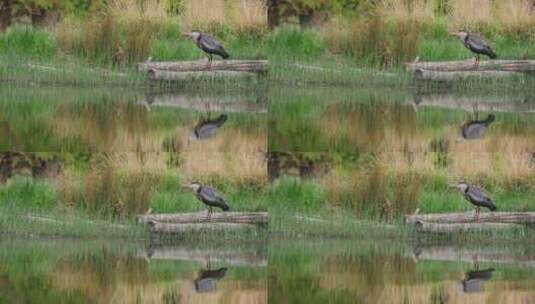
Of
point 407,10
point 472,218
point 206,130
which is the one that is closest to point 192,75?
point 206,130

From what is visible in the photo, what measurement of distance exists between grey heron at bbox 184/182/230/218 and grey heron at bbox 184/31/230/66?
1.93ft

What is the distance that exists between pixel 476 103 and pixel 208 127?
3.95 feet

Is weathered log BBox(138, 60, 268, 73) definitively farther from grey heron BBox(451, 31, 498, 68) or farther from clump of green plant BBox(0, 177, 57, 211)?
grey heron BBox(451, 31, 498, 68)

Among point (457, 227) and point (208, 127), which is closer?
point (208, 127)

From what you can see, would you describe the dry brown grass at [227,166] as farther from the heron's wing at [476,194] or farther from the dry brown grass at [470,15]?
the dry brown grass at [470,15]

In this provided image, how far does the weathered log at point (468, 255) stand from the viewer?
4195 millimetres

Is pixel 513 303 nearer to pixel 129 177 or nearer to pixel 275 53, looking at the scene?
pixel 275 53

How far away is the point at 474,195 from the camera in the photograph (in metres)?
4.19

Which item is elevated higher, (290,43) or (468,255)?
(290,43)

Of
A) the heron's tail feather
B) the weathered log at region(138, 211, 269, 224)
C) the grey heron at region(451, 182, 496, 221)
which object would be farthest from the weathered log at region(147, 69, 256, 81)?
the grey heron at region(451, 182, 496, 221)

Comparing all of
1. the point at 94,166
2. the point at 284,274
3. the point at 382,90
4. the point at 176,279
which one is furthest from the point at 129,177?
the point at 382,90

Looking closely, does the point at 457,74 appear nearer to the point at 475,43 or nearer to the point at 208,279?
the point at 475,43

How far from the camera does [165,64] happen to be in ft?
13.7

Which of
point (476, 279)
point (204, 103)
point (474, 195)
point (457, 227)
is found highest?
point (204, 103)
